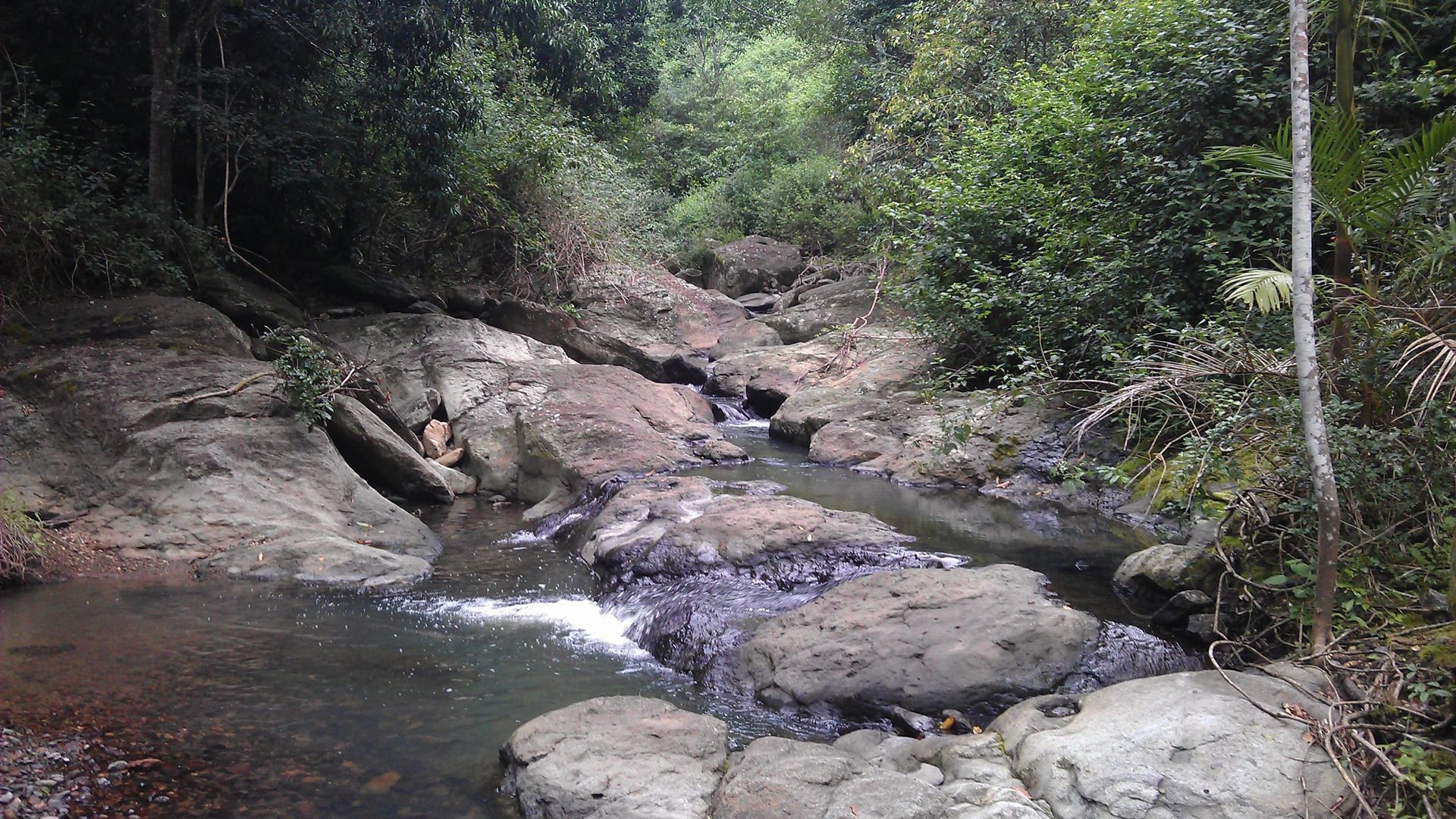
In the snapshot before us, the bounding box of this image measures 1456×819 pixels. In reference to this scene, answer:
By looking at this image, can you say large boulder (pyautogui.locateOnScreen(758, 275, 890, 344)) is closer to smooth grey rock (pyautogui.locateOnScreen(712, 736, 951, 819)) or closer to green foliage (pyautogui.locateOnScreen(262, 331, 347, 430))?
green foliage (pyautogui.locateOnScreen(262, 331, 347, 430))

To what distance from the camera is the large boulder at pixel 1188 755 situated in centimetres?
350

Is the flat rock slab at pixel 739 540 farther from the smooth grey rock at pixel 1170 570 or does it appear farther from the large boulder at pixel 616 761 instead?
the large boulder at pixel 616 761

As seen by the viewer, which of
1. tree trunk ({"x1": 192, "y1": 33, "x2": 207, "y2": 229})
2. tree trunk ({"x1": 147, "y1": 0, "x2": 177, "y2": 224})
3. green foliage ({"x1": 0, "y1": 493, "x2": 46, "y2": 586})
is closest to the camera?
green foliage ({"x1": 0, "y1": 493, "x2": 46, "y2": 586})

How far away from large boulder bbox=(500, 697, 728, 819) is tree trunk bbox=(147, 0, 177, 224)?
8629mm

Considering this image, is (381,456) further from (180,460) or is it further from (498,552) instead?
(498,552)

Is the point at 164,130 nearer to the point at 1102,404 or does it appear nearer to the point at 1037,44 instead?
the point at 1102,404

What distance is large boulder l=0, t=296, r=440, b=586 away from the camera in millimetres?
7207

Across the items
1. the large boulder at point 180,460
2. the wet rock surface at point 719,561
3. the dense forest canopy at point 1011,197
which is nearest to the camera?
the dense forest canopy at point 1011,197

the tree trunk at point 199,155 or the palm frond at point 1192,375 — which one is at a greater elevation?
the tree trunk at point 199,155

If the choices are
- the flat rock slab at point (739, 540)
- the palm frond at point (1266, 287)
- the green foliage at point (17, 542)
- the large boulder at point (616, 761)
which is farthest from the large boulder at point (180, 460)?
the palm frond at point (1266, 287)

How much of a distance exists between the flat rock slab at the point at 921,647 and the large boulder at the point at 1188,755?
0.80 meters

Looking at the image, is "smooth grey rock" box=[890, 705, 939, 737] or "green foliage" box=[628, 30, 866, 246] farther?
"green foliage" box=[628, 30, 866, 246]

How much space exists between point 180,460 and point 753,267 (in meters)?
14.3

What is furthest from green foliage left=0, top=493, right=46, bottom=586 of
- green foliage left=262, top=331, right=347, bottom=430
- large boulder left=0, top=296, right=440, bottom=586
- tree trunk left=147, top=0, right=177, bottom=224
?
tree trunk left=147, top=0, right=177, bottom=224
